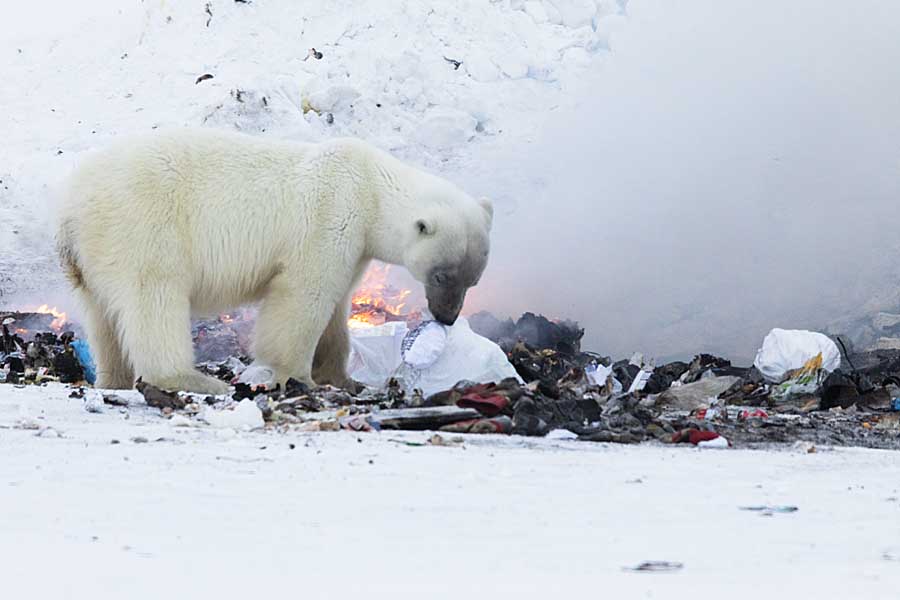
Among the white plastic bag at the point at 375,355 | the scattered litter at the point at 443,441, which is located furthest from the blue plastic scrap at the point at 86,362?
the scattered litter at the point at 443,441

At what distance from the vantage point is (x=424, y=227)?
20.6 feet

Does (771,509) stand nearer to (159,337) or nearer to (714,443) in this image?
(714,443)

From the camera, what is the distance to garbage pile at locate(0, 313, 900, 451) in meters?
4.45

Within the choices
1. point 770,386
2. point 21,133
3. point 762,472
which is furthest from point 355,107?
point 762,472

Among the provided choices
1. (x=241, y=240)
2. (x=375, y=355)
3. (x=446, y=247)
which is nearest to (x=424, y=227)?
(x=446, y=247)

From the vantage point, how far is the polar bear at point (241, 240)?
5672 millimetres

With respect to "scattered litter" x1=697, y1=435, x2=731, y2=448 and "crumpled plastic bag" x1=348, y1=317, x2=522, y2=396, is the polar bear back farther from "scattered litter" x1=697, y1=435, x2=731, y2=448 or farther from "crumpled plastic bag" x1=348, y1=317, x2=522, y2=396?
"scattered litter" x1=697, y1=435, x2=731, y2=448

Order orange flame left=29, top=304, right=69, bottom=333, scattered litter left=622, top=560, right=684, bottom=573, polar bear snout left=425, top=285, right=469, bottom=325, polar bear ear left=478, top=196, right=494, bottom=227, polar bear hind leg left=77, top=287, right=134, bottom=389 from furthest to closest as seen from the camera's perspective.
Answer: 1. orange flame left=29, top=304, right=69, bottom=333
2. polar bear ear left=478, top=196, right=494, bottom=227
3. polar bear snout left=425, top=285, right=469, bottom=325
4. polar bear hind leg left=77, top=287, right=134, bottom=389
5. scattered litter left=622, top=560, right=684, bottom=573

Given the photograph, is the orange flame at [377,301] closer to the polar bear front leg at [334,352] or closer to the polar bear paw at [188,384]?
the polar bear front leg at [334,352]

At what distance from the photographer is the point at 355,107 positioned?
596 inches

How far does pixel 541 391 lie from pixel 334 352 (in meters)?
1.86

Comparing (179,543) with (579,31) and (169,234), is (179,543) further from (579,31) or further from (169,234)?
(579,31)

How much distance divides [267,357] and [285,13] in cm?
1283

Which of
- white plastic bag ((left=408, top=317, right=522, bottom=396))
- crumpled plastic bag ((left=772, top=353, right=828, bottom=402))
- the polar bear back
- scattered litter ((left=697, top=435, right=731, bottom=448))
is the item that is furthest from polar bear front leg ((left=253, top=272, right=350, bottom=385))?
crumpled plastic bag ((left=772, top=353, right=828, bottom=402))
